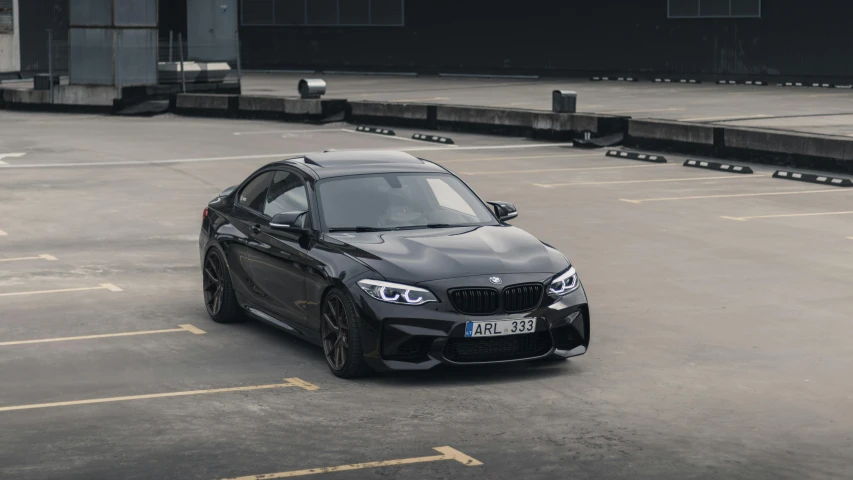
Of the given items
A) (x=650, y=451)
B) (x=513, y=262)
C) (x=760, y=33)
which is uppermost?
(x=760, y=33)

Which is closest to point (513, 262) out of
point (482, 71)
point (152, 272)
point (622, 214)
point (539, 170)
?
point (152, 272)

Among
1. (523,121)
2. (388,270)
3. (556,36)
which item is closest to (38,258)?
(388,270)

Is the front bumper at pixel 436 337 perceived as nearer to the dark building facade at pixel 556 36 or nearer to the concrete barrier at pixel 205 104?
the concrete barrier at pixel 205 104

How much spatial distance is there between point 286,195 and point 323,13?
159ft

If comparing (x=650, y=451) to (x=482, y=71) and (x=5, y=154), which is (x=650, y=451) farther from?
(x=482, y=71)

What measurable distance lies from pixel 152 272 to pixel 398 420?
256 inches

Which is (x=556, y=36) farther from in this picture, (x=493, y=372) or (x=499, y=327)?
(x=499, y=327)

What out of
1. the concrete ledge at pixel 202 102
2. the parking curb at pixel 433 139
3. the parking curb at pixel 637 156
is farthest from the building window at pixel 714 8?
the parking curb at pixel 637 156

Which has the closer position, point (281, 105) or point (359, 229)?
point (359, 229)

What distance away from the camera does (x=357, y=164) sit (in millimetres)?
11594

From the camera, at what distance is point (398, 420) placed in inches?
347

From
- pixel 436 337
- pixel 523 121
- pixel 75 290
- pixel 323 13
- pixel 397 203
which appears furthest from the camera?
pixel 323 13

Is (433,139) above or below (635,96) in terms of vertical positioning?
below

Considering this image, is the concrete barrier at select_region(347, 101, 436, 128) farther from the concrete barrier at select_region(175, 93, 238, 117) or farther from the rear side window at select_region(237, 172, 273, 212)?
the rear side window at select_region(237, 172, 273, 212)
